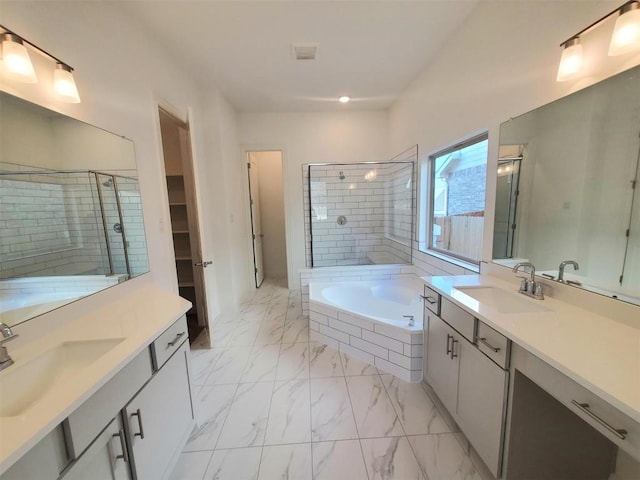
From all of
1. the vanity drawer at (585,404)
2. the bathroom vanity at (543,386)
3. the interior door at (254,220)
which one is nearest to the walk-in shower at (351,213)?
the interior door at (254,220)

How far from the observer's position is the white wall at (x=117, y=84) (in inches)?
45.0

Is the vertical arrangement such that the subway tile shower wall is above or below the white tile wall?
above

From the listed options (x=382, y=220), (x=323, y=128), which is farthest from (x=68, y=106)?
(x=382, y=220)

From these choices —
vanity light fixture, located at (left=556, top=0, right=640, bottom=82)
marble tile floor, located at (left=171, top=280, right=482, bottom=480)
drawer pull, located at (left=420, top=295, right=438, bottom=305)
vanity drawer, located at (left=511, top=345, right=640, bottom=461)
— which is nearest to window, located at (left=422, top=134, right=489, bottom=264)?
drawer pull, located at (left=420, top=295, right=438, bottom=305)

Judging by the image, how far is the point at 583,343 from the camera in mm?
925

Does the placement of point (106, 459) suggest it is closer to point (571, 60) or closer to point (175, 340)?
point (175, 340)

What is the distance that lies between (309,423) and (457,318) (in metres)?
1.14

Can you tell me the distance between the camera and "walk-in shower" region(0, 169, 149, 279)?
1017 millimetres

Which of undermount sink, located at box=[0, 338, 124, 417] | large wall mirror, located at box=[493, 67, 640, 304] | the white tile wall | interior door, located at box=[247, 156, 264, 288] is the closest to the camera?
undermount sink, located at box=[0, 338, 124, 417]

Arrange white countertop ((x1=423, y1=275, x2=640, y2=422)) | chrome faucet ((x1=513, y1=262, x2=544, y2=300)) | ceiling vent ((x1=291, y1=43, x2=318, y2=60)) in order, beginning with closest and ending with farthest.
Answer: white countertop ((x1=423, y1=275, x2=640, y2=422)), chrome faucet ((x1=513, y1=262, x2=544, y2=300)), ceiling vent ((x1=291, y1=43, x2=318, y2=60))

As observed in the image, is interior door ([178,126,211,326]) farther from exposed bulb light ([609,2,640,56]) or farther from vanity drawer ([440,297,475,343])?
exposed bulb light ([609,2,640,56])

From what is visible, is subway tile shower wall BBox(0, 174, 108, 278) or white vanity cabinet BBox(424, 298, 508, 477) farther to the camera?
white vanity cabinet BBox(424, 298, 508, 477)

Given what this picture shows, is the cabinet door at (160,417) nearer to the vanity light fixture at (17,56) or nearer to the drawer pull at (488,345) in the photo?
the vanity light fixture at (17,56)

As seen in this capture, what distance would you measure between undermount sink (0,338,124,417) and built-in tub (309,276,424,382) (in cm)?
170
